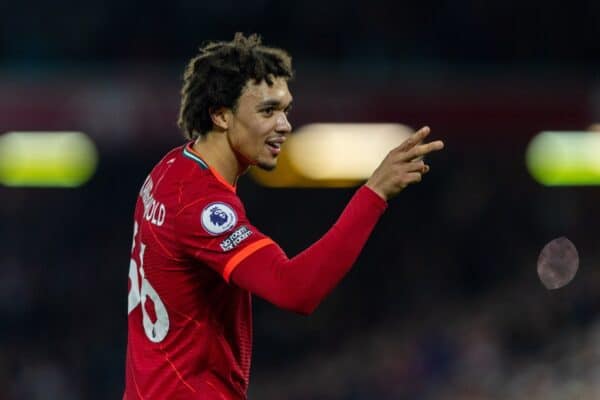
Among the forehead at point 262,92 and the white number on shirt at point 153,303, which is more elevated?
the forehead at point 262,92

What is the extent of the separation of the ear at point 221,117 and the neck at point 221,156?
2cm

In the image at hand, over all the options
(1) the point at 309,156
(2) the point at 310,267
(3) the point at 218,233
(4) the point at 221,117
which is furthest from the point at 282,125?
(1) the point at 309,156

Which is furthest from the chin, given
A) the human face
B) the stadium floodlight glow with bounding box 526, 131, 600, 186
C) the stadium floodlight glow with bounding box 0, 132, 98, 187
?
the stadium floodlight glow with bounding box 526, 131, 600, 186

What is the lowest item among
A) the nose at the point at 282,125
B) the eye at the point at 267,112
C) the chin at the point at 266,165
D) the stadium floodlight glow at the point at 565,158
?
the stadium floodlight glow at the point at 565,158

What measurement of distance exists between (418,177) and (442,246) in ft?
38.2

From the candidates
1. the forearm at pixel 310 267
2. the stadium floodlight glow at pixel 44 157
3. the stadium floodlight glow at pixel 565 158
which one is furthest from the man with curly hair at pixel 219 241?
the stadium floodlight glow at pixel 565 158

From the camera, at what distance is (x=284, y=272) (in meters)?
3.62

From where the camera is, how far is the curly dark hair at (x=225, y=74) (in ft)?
13.3

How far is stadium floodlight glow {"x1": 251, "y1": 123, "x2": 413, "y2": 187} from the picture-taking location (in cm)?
1455

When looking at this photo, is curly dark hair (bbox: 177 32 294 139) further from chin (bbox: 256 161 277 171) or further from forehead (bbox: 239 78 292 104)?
chin (bbox: 256 161 277 171)

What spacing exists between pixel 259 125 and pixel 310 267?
Result: 0.58 meters

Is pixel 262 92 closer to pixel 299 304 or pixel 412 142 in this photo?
pixel 412 142

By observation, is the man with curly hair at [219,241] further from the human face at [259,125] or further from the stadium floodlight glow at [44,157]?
the stadium floodlight glow at [44,157]

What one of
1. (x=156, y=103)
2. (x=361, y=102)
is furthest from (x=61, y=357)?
(x=361, y=102)
